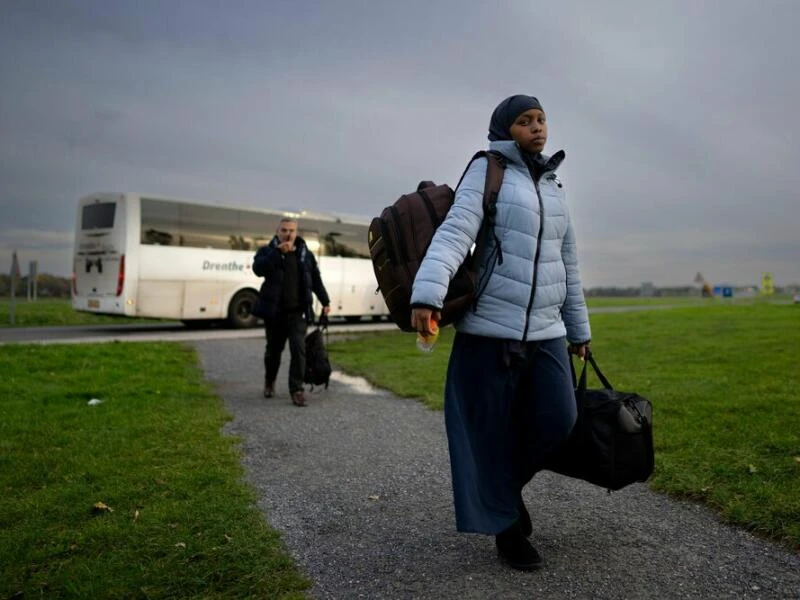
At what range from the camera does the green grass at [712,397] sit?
403cm

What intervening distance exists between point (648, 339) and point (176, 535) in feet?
44.6

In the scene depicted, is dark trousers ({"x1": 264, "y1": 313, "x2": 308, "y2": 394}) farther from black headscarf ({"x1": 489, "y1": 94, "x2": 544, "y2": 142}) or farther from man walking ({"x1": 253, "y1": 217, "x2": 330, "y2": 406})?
black headscarf ({"x1": 489, "y1": 94, "x2": 544, "y2": 142})

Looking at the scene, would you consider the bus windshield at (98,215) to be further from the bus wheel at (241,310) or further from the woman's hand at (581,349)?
the woman's hand at (581,349)

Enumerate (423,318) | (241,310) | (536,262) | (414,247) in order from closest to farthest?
1. (423,318)
2. (414,247)
3. (536,262)
4. (241,310)

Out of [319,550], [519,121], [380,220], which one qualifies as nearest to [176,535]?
[319,550]

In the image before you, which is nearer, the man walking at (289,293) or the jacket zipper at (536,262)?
the jacket zipper at (536,262)

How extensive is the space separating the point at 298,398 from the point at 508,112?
200 inches

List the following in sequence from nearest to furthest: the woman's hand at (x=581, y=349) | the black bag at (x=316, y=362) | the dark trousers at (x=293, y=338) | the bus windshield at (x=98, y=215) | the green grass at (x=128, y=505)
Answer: the green grass at (x=128, y=505) → the woman's hand at (x=581, y=349) → the dark trousers at (x=293, y=338) → the black bag at (x=316, y=362) → the bus windshield at (x=98, y=215)

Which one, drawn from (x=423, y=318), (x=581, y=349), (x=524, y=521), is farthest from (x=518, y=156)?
(x=524, y=521)

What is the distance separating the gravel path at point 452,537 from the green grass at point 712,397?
32cm

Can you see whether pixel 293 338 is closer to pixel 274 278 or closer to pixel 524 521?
pixel 274 278

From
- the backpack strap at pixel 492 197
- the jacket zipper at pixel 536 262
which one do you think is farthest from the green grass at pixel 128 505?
the backpack strap at pixel 492 197

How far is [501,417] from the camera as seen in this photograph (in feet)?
10.1

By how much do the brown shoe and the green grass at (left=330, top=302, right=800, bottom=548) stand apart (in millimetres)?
1336
